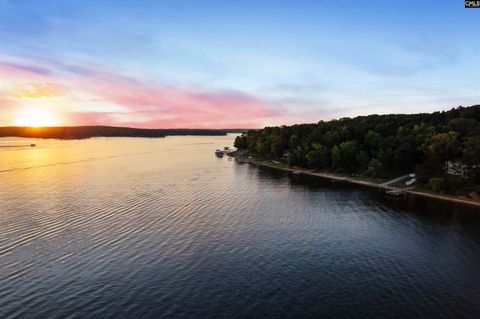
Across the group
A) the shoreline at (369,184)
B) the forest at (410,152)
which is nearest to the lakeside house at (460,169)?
the forest at (410,152)

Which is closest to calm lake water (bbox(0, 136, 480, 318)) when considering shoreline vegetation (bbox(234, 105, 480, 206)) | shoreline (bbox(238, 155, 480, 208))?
shoreline (bbox(238, 155, 480, 208))

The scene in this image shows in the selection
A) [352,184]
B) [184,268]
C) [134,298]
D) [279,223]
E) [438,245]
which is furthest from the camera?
[352,184]

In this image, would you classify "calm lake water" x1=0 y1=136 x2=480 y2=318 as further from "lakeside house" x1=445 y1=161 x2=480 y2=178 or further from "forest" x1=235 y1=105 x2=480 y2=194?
"forest" x1=235 y1=105 x2=480 y2=194

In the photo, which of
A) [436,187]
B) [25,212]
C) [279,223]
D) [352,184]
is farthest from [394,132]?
[25,212]

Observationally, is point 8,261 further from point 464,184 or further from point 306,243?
point 464,184

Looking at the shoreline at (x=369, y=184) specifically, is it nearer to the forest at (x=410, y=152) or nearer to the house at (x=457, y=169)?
the forest at (x=410, y=152)

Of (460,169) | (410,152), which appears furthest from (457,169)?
(410,152)

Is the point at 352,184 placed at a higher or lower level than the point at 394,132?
lower

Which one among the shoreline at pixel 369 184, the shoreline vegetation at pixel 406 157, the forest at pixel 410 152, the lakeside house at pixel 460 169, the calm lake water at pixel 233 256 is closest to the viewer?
the calm lake water at pixel 233 256

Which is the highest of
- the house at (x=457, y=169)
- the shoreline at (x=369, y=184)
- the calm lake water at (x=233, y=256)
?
the house at (x=457, y=169)
